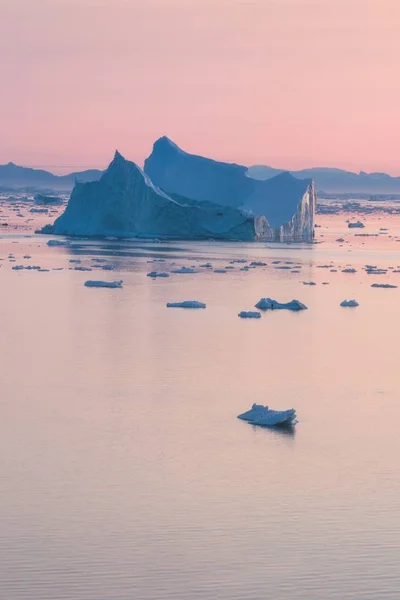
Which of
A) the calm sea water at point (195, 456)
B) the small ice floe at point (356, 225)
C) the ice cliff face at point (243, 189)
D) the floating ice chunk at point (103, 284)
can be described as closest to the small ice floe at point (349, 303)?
the calm sea water at point (195, 456)

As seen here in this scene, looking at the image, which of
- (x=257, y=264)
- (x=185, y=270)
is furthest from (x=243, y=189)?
(x=185, y=270)

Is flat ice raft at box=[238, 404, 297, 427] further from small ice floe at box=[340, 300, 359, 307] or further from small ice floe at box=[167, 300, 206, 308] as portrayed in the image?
small ice floe at box=[340, 300, 359, 307]

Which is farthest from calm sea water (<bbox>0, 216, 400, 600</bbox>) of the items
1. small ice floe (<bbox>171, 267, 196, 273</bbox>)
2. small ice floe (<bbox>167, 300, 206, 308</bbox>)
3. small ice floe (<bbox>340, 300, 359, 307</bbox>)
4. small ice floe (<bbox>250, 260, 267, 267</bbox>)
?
small ice floe (<bbox>250, 260, 267, 267</bbox>)

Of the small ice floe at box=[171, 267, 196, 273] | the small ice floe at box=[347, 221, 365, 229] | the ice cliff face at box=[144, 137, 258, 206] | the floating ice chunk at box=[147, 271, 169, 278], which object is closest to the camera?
the floating ice chunk at box=[147, 271, 169, 278]

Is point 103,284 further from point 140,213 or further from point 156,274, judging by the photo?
point 140,213

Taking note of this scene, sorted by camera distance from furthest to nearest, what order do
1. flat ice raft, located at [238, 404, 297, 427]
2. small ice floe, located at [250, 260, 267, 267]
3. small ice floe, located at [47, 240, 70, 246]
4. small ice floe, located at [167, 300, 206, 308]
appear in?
small ice floe, located at [47, 240, 70, 246], small ice floe, located at [250, 260, 267, 267], small ice floe, located at [167, 300, 206, 308], flat ice raft, located at [238, 404, 297, 427]

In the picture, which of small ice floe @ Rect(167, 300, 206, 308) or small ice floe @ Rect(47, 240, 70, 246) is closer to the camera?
small ice floe @ Rect(167, 300, 206, 308)

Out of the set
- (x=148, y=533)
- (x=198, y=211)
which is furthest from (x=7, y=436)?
(x=198, y=211)
